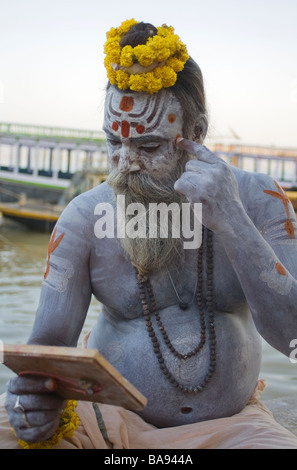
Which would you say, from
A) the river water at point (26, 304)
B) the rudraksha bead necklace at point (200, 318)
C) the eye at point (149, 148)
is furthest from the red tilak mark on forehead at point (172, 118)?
the river water at point (26, 304)

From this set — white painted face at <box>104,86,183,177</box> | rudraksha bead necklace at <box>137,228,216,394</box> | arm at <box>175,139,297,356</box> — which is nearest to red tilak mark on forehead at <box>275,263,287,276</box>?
arm at <box>175,139,297,356</box>

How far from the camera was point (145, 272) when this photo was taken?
245 centimetres

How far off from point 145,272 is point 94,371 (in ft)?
2.46

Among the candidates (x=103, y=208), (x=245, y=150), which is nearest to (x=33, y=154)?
(x=245, y=150)

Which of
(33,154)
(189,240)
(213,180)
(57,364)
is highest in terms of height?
(213,180)

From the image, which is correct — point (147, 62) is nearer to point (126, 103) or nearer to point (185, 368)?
point (126, 103)

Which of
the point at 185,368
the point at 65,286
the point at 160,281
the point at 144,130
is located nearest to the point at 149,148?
the point at 144,130

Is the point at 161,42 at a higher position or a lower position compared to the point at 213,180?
higher

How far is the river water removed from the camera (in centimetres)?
510

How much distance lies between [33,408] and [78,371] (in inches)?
13.1

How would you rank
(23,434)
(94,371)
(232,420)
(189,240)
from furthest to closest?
(189,240) < (232,420) < (23,434) < (94,371)

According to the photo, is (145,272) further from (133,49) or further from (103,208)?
(133,49)

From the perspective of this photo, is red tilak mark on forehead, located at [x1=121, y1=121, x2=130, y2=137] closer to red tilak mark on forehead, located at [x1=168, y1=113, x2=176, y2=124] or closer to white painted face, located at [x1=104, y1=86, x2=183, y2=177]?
white painted face, located at [x1=104, y1=86, x2=183, y2=177]

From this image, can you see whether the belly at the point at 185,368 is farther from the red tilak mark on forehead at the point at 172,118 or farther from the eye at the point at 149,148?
the red tilak mark on forehead at the point at 172,118
